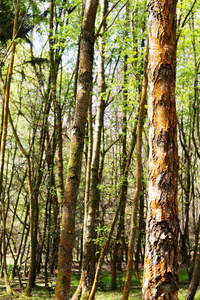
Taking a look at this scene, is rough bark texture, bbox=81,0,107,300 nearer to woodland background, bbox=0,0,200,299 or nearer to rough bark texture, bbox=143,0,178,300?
woodland background, bbox=0,0,200,299

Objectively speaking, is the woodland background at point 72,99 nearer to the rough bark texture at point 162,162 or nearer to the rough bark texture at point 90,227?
the rough bark texture at point 90,227

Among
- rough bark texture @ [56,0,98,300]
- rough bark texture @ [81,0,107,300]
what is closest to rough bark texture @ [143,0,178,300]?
rough bark texture @ [56,0,98,300]

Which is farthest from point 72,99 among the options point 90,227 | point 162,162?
point 162,162

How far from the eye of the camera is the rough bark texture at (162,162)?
229 centimetres

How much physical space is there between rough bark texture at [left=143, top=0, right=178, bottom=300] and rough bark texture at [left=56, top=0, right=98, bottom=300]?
56.3 inches

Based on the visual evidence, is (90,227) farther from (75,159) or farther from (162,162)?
(162,162)

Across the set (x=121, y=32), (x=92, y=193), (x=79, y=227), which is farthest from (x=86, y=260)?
(x=79, y=227)

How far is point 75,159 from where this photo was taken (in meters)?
3.86

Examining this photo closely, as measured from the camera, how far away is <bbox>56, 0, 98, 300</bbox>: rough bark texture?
3.58 m

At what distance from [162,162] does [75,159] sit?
5.35 ft

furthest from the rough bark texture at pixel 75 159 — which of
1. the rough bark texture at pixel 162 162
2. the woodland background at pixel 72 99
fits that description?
the rough bark texture at pixel 162 162

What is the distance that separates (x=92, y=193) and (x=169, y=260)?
5808 mm

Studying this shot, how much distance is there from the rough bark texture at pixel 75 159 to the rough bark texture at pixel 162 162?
1.43 m

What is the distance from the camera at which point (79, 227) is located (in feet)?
61.8
